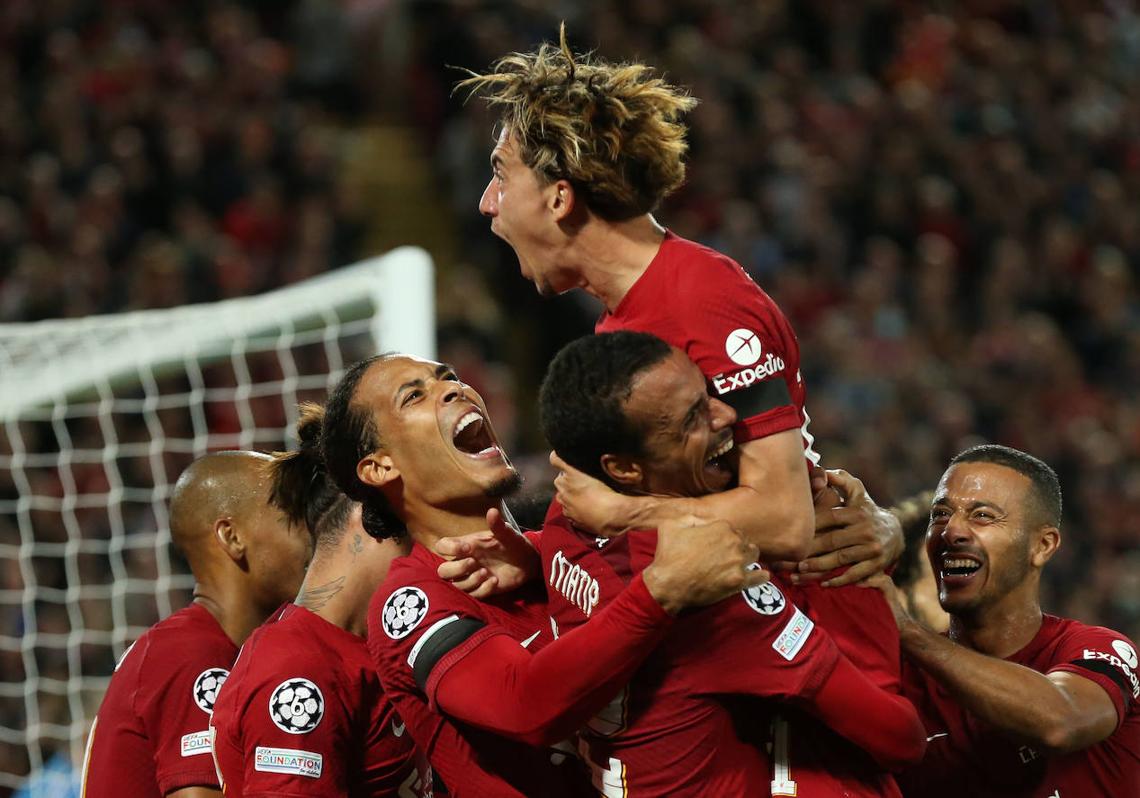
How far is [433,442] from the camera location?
395cm

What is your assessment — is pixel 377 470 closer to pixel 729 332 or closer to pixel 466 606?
pixel 466 606

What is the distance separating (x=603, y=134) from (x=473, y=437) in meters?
0.86

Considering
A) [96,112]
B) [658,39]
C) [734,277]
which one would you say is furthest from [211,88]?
[734,277]

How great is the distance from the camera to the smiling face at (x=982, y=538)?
13.4ft

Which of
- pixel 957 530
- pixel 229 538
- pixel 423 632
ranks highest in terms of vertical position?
pixel 957 530

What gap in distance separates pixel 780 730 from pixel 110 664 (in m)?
5.39

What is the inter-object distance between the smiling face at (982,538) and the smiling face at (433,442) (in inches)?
45.5

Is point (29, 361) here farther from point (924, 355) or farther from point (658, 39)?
point (658, 39)

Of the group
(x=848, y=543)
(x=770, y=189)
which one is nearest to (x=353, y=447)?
(x=848, y=543)

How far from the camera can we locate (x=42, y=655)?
26.8 ft

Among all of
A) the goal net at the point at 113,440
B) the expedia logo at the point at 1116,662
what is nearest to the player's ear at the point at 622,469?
the expedia logo at the point at 1116,662

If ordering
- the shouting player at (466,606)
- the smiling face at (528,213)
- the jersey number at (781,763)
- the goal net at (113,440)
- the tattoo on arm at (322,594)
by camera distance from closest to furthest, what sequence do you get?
the shouting player at (466,606), the jersey number at (781,763), the smiling face at (528,213), the tattoo on arm at (322,594), the goal net at (113,440)

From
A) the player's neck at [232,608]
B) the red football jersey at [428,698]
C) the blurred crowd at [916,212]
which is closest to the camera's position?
the red football jersey at [428,698]

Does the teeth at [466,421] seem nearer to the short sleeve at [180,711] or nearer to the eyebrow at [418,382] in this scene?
the eyebrow at [418,382]
